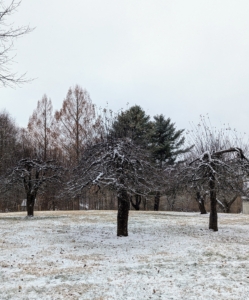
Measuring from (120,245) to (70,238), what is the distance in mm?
2055

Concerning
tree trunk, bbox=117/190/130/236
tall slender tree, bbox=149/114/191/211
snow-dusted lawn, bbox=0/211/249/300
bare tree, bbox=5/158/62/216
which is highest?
tall slender tree, bbox=149/114/191/211

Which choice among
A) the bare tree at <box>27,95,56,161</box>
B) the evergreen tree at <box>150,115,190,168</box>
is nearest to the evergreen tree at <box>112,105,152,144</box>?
the evergreen tree at <box>150,115,190,168</box>

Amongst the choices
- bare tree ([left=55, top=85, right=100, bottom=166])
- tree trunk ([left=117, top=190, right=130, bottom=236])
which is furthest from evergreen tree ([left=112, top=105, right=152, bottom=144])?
bare tree ([left=55, top=85, right=100, bottom=166])

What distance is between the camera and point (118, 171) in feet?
29.4

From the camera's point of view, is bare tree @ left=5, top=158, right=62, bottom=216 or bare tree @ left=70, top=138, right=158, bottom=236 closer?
bare tree @ left=70, top=138, right=158, bottom=236

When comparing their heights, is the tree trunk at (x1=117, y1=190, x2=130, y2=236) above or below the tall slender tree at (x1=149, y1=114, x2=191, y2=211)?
below

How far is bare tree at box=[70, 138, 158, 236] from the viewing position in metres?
8.64

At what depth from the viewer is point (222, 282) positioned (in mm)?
5246

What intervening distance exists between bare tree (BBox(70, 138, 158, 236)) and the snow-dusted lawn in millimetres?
1683

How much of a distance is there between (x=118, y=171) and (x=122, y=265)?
3303 mm

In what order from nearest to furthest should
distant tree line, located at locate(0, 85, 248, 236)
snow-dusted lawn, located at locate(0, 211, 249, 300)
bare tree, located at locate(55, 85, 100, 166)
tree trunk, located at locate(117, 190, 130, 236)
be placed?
snow-dusted lawn, located at locate(0, 211, 249, 300) → distant tree line, located at locate(0, 85, 248, 236) → tree trunk, located at locate(117, 190, 130, 236) → bare tree, located at locate(55, 85, 100, 166)

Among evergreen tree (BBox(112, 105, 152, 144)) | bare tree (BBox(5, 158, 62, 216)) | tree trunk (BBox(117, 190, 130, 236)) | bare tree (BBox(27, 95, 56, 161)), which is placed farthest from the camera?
bare tree (BBox(27, 95, 56, 161))

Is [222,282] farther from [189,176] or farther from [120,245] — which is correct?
[189,176]

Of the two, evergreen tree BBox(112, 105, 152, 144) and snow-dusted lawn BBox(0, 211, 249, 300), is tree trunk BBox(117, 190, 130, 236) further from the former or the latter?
evergreen tree BBox(112, 105, 152, 144)
